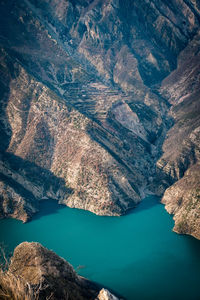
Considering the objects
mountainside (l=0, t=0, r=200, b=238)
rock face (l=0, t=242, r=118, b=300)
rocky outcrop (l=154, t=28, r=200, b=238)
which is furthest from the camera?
mountainside (l=0, t=0, r=200, b=238)

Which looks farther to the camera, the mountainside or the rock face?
the mountainside

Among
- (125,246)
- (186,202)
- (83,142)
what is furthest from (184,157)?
(125,246)

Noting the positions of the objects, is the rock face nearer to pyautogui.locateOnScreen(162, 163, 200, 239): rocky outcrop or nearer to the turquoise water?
the turquoise water

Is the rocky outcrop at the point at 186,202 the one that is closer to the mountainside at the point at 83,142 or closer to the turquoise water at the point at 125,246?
the mountainside at the point at 83,142

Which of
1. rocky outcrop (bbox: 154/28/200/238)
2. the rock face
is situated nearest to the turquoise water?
rocky outcrop (bbox: 154/28/200/238)

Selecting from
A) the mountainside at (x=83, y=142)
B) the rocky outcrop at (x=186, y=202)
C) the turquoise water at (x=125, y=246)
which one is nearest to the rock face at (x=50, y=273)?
the turquoise water at (x=125, y=246)

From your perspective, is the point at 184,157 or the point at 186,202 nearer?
the point at 186,202

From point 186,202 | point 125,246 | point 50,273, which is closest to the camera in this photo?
point 50,273

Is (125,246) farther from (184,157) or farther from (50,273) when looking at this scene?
(184,157)

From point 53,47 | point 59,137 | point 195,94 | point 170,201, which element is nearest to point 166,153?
point 170,201
